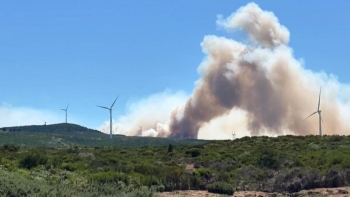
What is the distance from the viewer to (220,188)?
27266mm

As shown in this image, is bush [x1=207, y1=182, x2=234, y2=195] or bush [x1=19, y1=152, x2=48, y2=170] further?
bush [x1=19, y1=152, x2=48, y2=170]

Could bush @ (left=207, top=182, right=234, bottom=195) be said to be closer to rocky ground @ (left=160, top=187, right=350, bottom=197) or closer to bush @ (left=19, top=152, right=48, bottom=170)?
rocky ground @ (left=160, top=187, right=350, bottom=197)

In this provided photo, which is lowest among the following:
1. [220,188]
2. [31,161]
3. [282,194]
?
[282,194]

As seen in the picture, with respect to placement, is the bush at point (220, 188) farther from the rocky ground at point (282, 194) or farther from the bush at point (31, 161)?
the bush at point (31, 161)

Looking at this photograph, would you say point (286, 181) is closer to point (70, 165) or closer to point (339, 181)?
point (339, 181)

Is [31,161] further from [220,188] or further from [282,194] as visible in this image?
[282,194]

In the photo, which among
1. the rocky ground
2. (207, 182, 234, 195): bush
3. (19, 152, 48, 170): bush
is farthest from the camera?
(19, 152, 48, 170): bush

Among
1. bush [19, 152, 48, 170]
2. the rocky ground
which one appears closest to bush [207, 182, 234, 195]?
the rocky ground

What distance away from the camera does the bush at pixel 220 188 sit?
26.8m

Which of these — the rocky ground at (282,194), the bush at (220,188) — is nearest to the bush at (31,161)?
the rocky ground at (282,194)

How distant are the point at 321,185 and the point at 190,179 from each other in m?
6.68

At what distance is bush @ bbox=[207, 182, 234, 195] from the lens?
1056 inches

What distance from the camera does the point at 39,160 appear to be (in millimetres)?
33562

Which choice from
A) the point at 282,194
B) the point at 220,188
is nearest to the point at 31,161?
the point at 220,188
